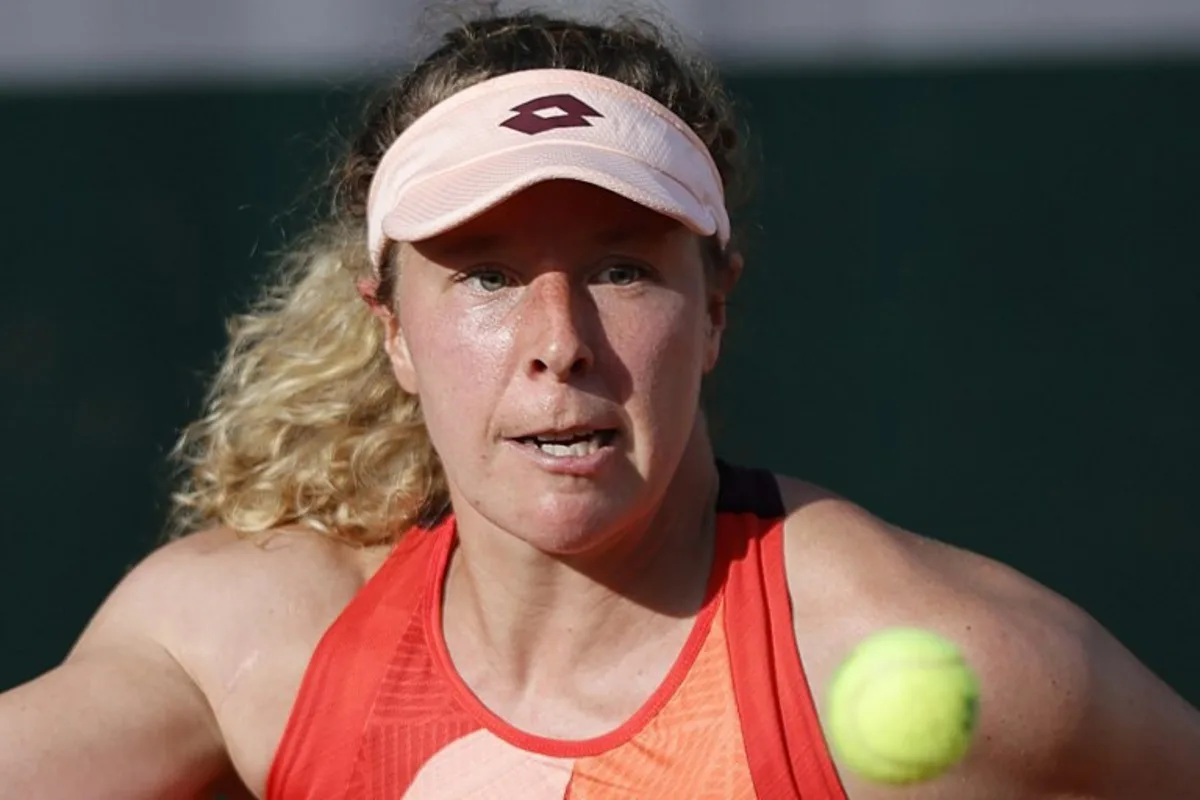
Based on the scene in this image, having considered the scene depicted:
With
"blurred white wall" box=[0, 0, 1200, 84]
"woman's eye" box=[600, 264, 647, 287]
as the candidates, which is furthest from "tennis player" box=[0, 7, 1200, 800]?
"blurred white wall" box=[0, 0, 1200, 84]

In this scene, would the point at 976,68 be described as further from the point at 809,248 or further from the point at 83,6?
the point at 83,6

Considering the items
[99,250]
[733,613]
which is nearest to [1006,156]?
[99,250]

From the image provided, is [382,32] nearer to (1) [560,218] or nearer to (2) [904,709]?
(1) [560,218]

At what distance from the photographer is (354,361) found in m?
2.17

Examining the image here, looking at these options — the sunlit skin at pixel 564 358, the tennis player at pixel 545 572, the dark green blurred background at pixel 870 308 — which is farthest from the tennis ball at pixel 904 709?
the dark green blurred background at pixel 870 308

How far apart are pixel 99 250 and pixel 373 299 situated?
1926 millimetres

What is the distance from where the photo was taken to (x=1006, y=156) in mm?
3641

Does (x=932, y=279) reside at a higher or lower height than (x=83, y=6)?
lower

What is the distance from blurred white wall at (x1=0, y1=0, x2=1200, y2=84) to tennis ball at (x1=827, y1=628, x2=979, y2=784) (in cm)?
203

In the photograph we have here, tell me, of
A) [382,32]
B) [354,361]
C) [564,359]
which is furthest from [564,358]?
[382,32]

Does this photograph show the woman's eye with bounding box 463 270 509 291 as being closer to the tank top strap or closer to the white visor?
the white visor

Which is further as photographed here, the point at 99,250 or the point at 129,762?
the point at 99,250

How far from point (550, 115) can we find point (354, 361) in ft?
1.63

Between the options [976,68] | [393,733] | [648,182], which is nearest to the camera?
[648,182]
